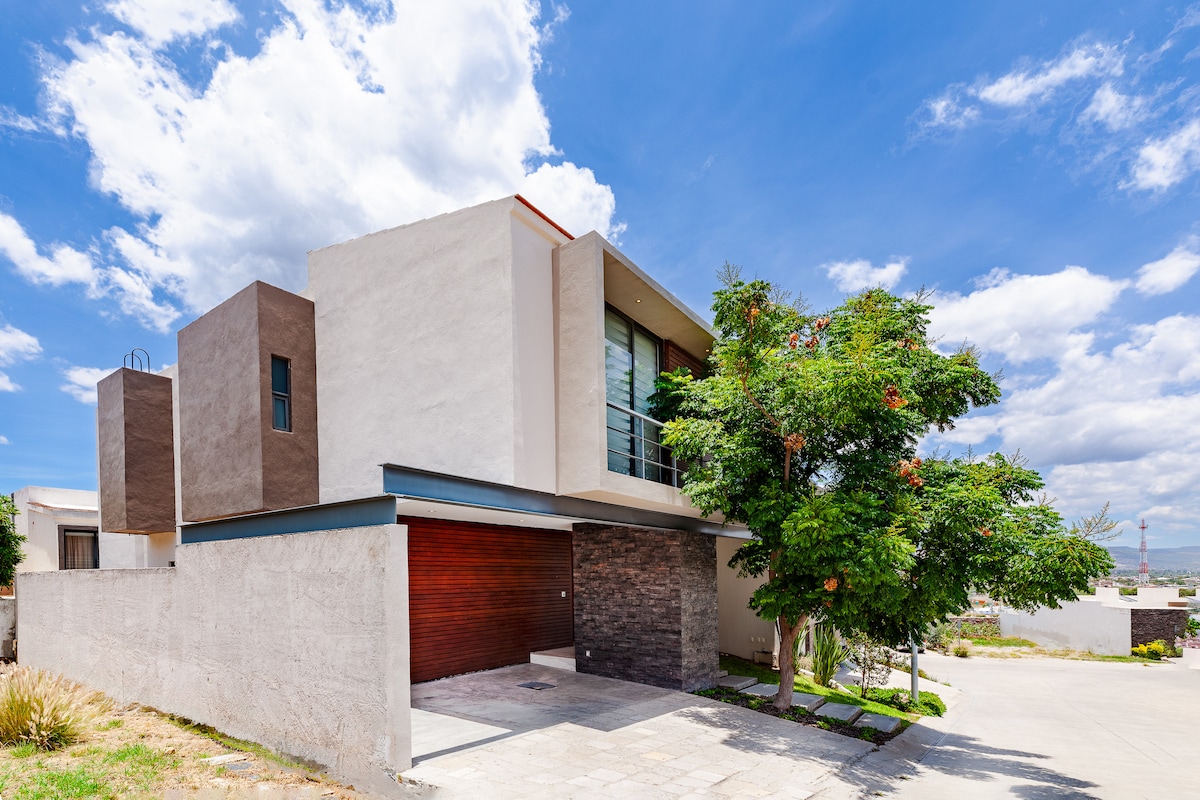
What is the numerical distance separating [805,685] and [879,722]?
2.90 m

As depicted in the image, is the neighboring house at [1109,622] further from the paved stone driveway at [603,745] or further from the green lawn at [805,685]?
the paved stone driveway at [603,745]

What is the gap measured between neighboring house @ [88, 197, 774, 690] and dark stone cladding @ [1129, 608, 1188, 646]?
26.9 metres

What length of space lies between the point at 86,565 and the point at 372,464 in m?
16.3

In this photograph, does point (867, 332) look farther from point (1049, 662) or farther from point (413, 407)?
point (1049, 662)

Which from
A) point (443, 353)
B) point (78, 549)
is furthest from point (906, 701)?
point (78, 549)

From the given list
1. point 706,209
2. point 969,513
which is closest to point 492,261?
point 706,209

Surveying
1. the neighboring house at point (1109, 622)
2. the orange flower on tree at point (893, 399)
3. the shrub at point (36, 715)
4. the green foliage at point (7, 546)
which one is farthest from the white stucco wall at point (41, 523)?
the neighboring house at point (1109, 622)

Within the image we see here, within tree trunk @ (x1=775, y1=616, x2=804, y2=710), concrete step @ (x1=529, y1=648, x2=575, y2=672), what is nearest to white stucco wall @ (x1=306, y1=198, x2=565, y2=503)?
tree trunk @ (x1=775, y1=616, x2=804, y2=710)

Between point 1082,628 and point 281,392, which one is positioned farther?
point 1082,628

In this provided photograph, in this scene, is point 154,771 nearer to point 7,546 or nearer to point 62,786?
point 62,786

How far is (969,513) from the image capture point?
31.3ft

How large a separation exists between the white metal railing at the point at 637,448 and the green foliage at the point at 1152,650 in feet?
89.7

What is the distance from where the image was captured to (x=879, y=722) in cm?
1205

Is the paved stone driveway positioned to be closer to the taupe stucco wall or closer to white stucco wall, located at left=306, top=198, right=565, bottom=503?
white stucco wall, located at left=306, top=198, right=565, bottom=503
